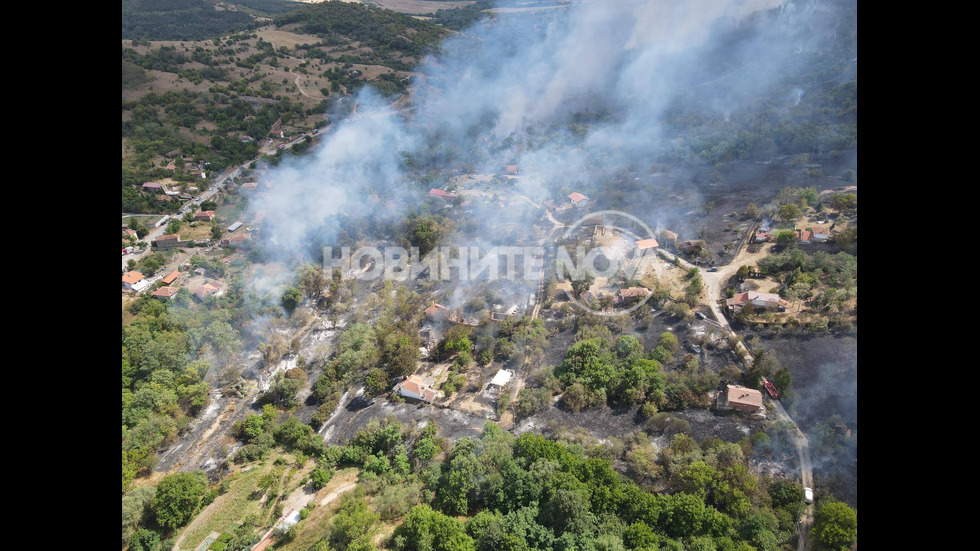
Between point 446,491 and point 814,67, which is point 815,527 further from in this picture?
point 814,67

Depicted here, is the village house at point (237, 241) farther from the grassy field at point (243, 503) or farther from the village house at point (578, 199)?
the village house at point (578, 199)

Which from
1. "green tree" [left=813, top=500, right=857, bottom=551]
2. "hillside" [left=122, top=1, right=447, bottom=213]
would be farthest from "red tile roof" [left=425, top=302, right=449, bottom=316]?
"hillside" [left=122, top=1, right=447, bottom=213]

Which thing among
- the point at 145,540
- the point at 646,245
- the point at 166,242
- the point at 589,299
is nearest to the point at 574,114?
the point at 646,245

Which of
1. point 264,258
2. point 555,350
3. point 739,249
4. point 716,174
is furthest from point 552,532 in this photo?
point 716,174

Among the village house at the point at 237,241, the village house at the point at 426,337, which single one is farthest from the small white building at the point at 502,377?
the village house at the point at 237,241

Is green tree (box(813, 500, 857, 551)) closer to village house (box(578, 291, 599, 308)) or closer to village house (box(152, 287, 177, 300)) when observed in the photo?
village house (box(578, 291, 599, 308))

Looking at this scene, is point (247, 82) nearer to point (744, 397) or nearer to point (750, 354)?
point (750, 354)
